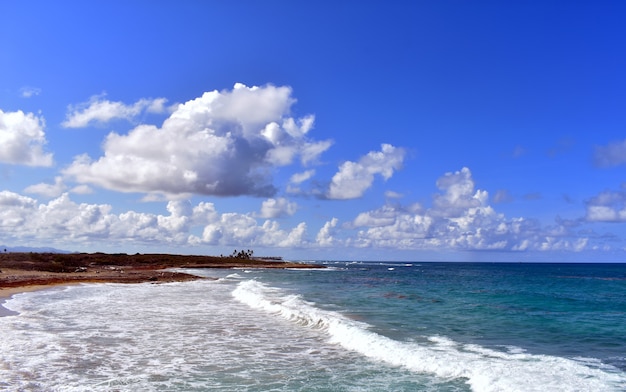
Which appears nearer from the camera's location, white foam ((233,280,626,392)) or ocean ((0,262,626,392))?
white foam ((233,280,626,392))

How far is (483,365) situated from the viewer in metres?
15.3

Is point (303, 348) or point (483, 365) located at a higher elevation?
point (483, 365)

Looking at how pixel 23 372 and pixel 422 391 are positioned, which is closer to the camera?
pixel 422 391

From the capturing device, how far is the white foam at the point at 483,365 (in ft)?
43.9

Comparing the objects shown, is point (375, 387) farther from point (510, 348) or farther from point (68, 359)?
point (68, 359)

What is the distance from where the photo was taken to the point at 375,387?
13.1m

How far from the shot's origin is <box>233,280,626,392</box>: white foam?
1338 centimetres

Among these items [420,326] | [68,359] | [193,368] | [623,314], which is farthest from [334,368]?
[623,314]

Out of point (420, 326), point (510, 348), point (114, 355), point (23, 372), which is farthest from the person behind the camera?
point (420, 326)

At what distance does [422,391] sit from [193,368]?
6.66 m

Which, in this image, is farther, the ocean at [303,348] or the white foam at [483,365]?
the ocean at [303,348]

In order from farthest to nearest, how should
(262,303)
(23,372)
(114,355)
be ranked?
(262,303) → (114,355) → (23,372)

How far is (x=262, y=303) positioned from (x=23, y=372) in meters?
19.8

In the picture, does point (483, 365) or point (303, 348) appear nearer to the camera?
point (483, 365)
